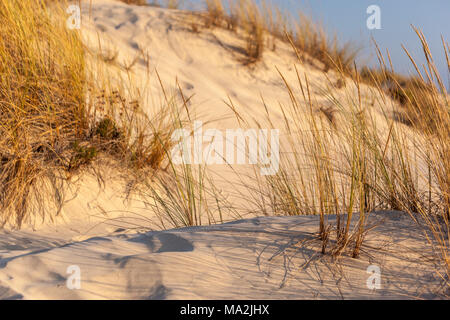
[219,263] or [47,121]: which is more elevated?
[47,121]

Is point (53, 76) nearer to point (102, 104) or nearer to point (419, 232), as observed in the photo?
point (102, 104)

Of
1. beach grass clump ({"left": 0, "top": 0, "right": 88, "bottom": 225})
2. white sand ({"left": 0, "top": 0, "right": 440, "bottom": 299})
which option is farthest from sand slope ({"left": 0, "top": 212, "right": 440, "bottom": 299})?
beach grass clump ({"left": 0, "top": 0, "right": 88, "bottom": 225})

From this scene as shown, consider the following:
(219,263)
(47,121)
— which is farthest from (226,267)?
(47,121)

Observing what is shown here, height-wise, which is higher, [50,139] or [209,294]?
[50,139]

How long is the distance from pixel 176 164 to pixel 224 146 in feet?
2.70

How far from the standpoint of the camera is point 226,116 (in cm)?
463

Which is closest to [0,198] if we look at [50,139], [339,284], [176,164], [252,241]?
[50,139]

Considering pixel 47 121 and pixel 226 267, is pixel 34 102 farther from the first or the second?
pixel 226 267

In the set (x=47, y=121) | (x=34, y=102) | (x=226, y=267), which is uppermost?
(x=34, y=102)

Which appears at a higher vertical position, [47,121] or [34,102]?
[34,102]

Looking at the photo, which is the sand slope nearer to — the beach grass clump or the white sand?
the white sand

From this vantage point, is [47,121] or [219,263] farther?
[47,121]

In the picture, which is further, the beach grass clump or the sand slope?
the beach grass clump

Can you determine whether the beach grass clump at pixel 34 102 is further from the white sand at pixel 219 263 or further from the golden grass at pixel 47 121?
the white sand at pixel 219 263
